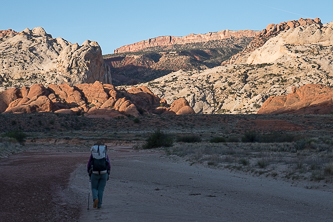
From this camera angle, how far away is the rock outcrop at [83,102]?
71.3 m

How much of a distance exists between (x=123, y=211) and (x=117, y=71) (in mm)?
178991

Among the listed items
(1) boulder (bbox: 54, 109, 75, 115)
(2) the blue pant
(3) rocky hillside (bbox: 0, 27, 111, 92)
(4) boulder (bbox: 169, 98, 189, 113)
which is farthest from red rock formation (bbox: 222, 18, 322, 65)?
(2) the blue pant

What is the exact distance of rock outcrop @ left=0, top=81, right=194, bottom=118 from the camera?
71312 mm

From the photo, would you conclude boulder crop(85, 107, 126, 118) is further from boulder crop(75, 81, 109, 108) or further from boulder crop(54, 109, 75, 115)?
boulder crop(75, 81, 109, 108)

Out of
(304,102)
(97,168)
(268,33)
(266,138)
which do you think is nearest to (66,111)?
(266,138)

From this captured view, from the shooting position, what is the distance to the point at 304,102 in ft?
259

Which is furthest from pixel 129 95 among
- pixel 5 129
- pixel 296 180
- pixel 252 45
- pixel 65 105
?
pixel 252 45

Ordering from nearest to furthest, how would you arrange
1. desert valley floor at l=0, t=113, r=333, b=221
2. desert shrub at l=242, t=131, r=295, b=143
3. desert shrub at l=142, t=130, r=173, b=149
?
desert valley floor at l=0, t=113, r=333, b=221 < desert shrub at l=142, t=130, r=173, b=149 < desert shrub at l=242, t=131, r=295, b=143

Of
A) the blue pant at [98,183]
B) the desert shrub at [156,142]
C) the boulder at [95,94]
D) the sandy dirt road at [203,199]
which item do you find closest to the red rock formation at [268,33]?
the boulder at [95,94]

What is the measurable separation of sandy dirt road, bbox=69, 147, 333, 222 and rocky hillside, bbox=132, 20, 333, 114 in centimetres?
7005

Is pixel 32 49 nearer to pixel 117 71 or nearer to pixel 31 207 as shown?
pixel 117 71

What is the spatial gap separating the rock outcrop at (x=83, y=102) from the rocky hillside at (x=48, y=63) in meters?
13.2

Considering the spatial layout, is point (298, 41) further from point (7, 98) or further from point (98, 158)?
point (98, 158)

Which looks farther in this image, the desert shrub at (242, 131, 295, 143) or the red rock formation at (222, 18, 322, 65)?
the red rock formation at (222, 18, 322, 65)
